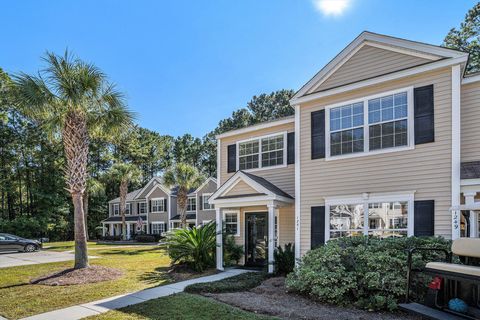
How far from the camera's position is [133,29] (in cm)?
1524

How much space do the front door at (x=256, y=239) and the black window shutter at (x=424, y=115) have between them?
6089 millimetres

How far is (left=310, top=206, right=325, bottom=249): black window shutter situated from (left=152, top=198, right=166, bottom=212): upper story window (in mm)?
31152

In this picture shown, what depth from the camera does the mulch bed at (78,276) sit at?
34.2 ft

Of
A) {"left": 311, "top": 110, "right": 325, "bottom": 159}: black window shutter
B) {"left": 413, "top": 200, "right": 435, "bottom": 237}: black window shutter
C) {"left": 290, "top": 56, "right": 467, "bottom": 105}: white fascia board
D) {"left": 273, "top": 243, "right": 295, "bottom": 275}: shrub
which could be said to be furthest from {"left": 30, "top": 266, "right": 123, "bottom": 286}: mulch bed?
{"left": 413, "top": 200, "right": 435, "bottom": 237}: black window shutter

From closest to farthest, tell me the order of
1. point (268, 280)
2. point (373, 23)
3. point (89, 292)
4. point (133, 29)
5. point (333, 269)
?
point (333, 269) → point (89, 292) → point (268, 280) → point (373, 23) → point (133, 29)

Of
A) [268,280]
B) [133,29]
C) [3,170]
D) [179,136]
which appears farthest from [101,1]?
[179,136]

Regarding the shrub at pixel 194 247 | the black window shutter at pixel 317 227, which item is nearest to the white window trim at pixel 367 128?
the black window shutter at pixel 317 227

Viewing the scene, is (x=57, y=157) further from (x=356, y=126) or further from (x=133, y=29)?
(x=356, y=126)

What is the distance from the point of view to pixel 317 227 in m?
10.8

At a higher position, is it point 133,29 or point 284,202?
point 133,29

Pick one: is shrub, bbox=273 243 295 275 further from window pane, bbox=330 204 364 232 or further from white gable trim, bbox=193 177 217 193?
white gable trim, bbox=193 177 217 193

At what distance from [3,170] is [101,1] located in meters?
32.5

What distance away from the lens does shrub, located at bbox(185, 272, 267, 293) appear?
8.71 metres

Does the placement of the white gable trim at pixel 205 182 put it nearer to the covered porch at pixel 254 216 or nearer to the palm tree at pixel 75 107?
the covered porch at pixel 254 216
